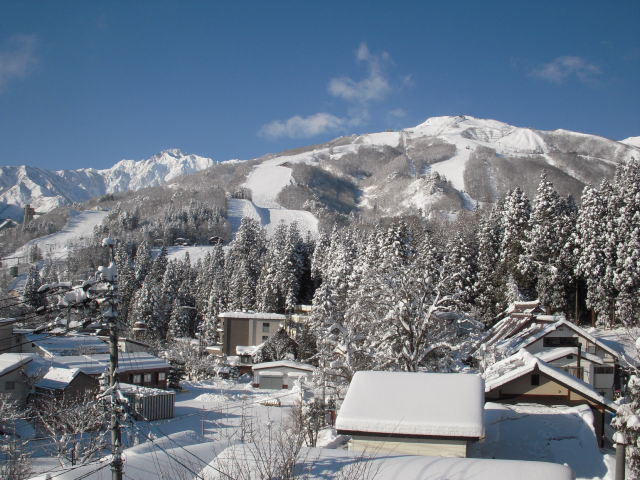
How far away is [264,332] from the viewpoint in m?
61.6

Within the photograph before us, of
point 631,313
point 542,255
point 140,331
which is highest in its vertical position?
point 542,255

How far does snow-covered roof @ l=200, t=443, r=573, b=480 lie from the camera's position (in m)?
9.53

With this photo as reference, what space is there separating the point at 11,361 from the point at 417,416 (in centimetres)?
2512

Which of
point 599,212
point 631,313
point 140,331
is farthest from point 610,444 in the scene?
point 140,331

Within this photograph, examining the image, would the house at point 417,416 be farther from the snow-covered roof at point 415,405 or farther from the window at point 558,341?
the window at point 558,341

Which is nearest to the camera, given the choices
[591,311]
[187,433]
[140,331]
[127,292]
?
[187,433]

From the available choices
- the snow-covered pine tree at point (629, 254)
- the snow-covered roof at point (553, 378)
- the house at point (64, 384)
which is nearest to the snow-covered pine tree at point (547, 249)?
the snow-covered pine tree at point (629, 254)

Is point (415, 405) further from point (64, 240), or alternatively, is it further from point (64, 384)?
point (64, 240)

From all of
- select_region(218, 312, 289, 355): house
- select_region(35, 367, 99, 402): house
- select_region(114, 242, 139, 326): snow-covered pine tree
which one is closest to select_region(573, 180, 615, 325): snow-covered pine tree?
select_region(35, 367, 99, 402): house

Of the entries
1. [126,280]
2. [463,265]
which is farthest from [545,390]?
[126,280]

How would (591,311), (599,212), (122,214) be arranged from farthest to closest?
(122,214) → (591,311) → (599,212)

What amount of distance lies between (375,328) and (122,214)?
161 metres

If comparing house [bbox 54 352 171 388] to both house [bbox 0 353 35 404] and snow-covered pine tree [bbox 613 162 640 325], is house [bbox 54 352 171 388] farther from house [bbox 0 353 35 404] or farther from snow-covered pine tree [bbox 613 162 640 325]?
snow-covered pine tree [bbox 613 162 640 325]

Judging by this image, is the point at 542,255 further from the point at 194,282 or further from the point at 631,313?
the point at 194,282
